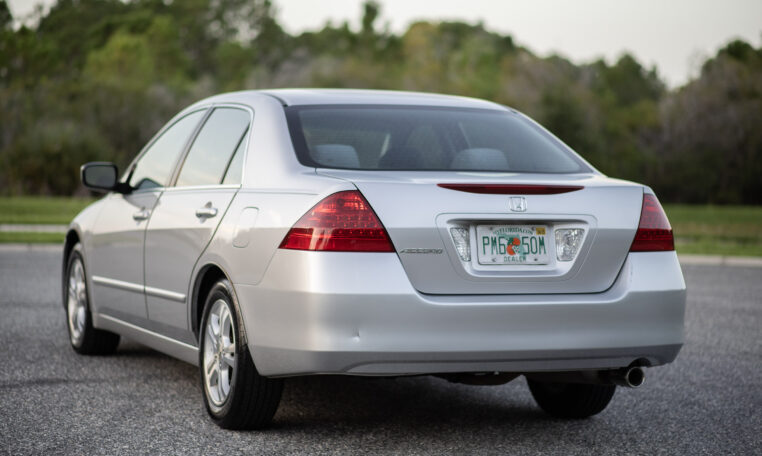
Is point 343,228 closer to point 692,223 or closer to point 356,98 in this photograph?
point 356,98

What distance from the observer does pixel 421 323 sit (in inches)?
163

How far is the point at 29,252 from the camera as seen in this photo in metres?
17.2

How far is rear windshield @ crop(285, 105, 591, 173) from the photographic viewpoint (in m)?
4.86

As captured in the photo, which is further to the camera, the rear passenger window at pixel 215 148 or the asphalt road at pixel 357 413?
the rear passenger window at pixel 215 148

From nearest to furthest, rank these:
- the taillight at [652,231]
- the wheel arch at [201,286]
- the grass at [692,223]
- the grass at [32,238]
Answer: the taillight at [652,231]
the wheel arch at [201,286]
the grass at [32,238]
the grass at [692,223]

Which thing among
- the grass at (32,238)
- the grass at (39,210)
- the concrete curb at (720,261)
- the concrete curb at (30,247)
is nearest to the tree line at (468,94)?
the grass at (39,210)

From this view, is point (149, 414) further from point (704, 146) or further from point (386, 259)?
point (704, 146)

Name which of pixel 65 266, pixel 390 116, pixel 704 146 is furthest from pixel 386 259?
pixel 704 146

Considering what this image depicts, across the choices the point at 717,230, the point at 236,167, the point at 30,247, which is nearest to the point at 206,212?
the point at 236,167

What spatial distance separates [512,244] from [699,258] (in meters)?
14.3

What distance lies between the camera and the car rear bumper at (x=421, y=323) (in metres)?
4.12

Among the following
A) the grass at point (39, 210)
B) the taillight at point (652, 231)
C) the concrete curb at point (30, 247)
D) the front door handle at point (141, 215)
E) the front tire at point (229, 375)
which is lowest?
the grass at point (39, 210)

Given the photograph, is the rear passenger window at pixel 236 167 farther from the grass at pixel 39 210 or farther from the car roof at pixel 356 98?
the grass at pixel 39 210

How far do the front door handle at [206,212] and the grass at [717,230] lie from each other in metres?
15.2
